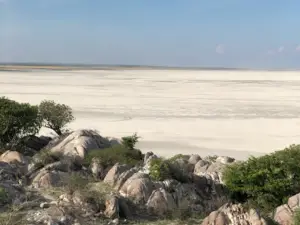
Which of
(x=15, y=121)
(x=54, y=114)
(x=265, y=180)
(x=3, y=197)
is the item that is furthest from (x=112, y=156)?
(x=54, y=114)

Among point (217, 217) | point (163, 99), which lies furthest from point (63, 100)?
point (217, 217)

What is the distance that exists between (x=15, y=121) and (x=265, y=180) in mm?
13390

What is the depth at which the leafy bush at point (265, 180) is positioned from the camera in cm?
1600

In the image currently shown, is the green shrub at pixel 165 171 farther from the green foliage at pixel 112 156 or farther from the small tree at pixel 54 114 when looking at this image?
the small tree at pixel 54 114

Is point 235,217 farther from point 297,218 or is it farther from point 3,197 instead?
point 3,197

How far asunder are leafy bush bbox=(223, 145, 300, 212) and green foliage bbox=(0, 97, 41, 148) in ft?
38.6

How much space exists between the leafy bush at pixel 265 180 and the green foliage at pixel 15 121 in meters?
11.8

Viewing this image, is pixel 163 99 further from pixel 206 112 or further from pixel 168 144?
pixel 168 144

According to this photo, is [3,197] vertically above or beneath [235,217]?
beneath

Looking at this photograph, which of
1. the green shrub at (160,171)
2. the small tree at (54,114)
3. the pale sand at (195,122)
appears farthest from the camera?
the pale sand at (195,122)

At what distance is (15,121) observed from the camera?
2314cm

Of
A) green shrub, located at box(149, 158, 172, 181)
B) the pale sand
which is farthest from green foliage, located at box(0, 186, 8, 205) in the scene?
the pale sand

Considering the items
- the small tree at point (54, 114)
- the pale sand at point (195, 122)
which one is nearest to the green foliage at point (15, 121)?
the small tree at point (54, 114)

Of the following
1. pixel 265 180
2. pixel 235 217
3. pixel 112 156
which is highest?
pixel 265 180
